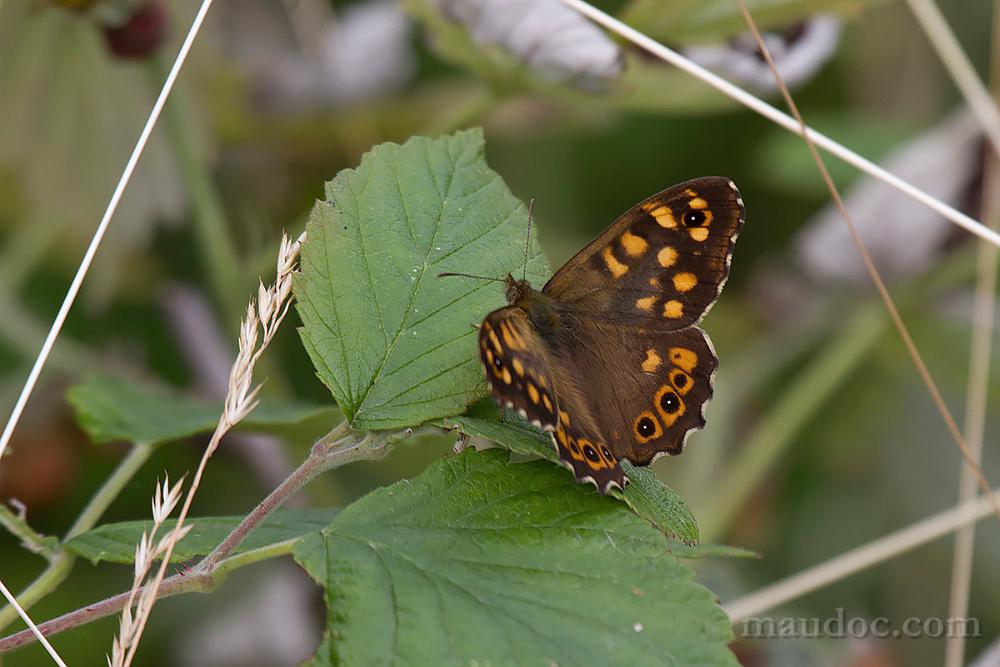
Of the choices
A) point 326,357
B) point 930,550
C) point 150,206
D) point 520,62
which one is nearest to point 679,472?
point 930,550

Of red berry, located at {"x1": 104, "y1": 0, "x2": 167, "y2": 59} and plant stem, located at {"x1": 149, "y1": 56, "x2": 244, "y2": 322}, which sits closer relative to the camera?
red berry, located at {"x1": 104, "y1": 0, "x2": 167, "y2": 59}

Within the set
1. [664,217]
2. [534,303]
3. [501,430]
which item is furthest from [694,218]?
[501,430]

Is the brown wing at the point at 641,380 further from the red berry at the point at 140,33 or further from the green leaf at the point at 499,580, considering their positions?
the red berry at the point at 140,33

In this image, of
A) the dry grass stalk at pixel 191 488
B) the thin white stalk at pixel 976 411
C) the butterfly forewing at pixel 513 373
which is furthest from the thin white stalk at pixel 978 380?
the dry grass stalk at pixel 191 488

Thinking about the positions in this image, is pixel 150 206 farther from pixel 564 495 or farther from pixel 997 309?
pixel 997 309

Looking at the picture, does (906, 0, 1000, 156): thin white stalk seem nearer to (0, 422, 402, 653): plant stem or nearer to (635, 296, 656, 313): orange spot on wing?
(635, 296, 656, 313): orange spot on wing

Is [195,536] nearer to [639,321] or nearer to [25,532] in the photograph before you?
[25,532]

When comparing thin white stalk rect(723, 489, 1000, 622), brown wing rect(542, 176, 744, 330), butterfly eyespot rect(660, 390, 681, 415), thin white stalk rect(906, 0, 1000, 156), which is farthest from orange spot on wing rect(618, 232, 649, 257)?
thin white stalk rect(906, 0, 1000, 156)
